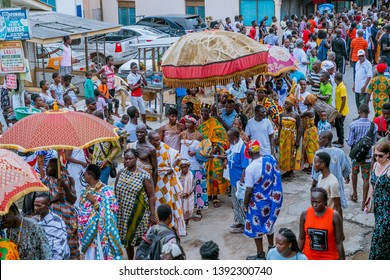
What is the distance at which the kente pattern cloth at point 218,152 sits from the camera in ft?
33.1

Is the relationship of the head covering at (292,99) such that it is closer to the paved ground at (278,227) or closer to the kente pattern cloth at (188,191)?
the paved ground at (278,227)

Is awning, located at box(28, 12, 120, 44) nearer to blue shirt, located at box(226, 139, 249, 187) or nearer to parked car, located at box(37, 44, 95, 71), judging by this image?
parked car, located at box(37, 44, 95, 71)

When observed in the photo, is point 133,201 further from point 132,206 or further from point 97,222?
point 97,222

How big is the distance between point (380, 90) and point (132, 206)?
6950 millimetres

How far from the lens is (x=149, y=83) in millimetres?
15594

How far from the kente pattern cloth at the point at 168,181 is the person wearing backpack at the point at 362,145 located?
2.52 meters

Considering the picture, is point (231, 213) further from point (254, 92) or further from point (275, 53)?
point (275, 53)

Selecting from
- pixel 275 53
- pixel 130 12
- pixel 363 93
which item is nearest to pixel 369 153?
pixel 275 53

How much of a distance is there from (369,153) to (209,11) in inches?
855

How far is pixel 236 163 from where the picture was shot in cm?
907

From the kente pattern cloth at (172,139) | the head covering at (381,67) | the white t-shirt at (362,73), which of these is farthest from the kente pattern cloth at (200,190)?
the white t-shirt at (362,73)

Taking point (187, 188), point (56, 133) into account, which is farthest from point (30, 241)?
point (187, 188)

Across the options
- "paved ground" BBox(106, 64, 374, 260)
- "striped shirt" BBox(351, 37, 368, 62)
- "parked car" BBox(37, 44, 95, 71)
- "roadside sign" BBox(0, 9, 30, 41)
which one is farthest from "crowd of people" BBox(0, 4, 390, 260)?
"striped shirt" BBox(351, 37, 368, 62)

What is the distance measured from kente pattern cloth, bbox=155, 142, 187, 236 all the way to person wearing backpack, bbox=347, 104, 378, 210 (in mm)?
2523
